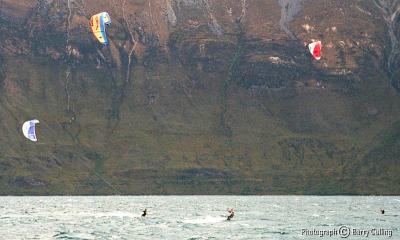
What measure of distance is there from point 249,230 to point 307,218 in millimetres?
38423

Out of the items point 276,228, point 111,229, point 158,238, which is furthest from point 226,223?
point 158,238

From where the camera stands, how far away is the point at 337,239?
120 meters

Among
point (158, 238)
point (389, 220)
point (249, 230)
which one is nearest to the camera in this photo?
point (158, 238)

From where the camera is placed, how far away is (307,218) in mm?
171250

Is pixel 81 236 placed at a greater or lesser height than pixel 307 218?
lesser

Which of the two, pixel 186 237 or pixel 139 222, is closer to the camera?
pixel 186 237

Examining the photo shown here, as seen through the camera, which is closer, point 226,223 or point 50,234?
point 50,234

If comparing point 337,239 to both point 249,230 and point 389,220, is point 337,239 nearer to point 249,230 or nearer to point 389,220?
point 249,230

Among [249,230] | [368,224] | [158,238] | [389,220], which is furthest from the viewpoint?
[389,220]

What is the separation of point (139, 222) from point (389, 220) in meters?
46.5

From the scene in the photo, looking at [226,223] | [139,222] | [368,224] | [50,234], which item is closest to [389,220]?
[368,224]

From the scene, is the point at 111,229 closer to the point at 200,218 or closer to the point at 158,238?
the point at 158,238

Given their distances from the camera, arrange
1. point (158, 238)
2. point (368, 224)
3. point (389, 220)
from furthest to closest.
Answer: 1. point (389, 220)
2. point (368, 224)
3. point (158, 238)

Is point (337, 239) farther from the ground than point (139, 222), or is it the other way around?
point (139, 222)
